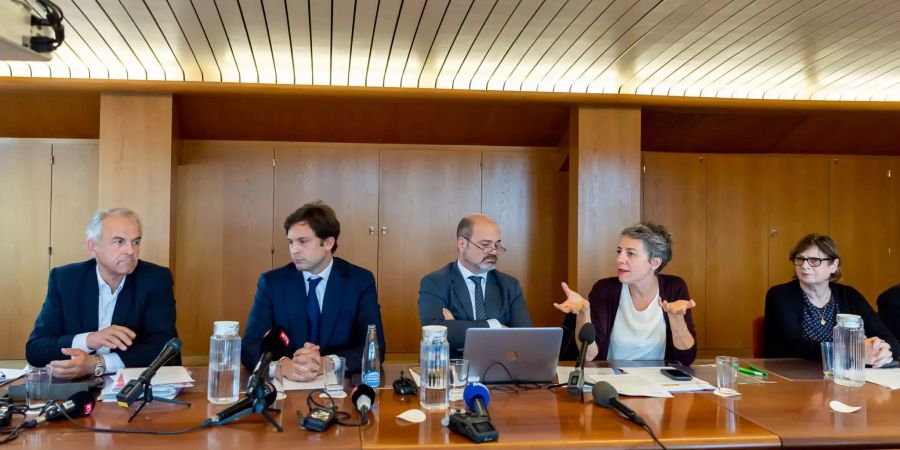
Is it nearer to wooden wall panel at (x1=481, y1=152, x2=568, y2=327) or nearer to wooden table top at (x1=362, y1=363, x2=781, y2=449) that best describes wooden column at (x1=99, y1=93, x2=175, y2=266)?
wooden wall panel at (x1=481, y1=152, x2=568, y2=327)

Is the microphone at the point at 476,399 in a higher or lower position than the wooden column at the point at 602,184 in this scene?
lower

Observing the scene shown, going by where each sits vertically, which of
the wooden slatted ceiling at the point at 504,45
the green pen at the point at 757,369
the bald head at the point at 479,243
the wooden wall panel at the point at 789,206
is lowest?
the green pen at the point at 757,369

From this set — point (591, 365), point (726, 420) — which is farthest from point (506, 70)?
point (726, 420)

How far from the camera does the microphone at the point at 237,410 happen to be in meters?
1.89

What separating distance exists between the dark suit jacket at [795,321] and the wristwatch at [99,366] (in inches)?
122

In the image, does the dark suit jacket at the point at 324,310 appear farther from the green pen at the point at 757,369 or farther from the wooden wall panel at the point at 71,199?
the wooden wall panel at the point at 71,199

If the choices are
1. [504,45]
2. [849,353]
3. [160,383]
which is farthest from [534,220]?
[160,383]

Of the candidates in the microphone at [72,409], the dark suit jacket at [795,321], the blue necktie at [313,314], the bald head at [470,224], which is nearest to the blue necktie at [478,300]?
the bald head at [470,224]

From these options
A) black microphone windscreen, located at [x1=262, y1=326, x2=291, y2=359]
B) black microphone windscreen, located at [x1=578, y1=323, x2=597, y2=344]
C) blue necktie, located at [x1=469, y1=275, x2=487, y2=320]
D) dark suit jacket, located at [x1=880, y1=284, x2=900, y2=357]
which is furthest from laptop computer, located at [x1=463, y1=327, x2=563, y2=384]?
dark suit jacket, located at [x1=880, y1=284, x2=900, y2=357]

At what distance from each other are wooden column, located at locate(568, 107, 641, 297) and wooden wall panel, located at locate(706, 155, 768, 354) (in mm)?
1396

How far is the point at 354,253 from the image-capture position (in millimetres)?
6289

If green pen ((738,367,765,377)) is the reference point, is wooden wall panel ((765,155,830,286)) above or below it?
above

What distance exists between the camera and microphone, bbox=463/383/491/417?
6.35ft

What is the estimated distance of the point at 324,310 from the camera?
3.09 meters
